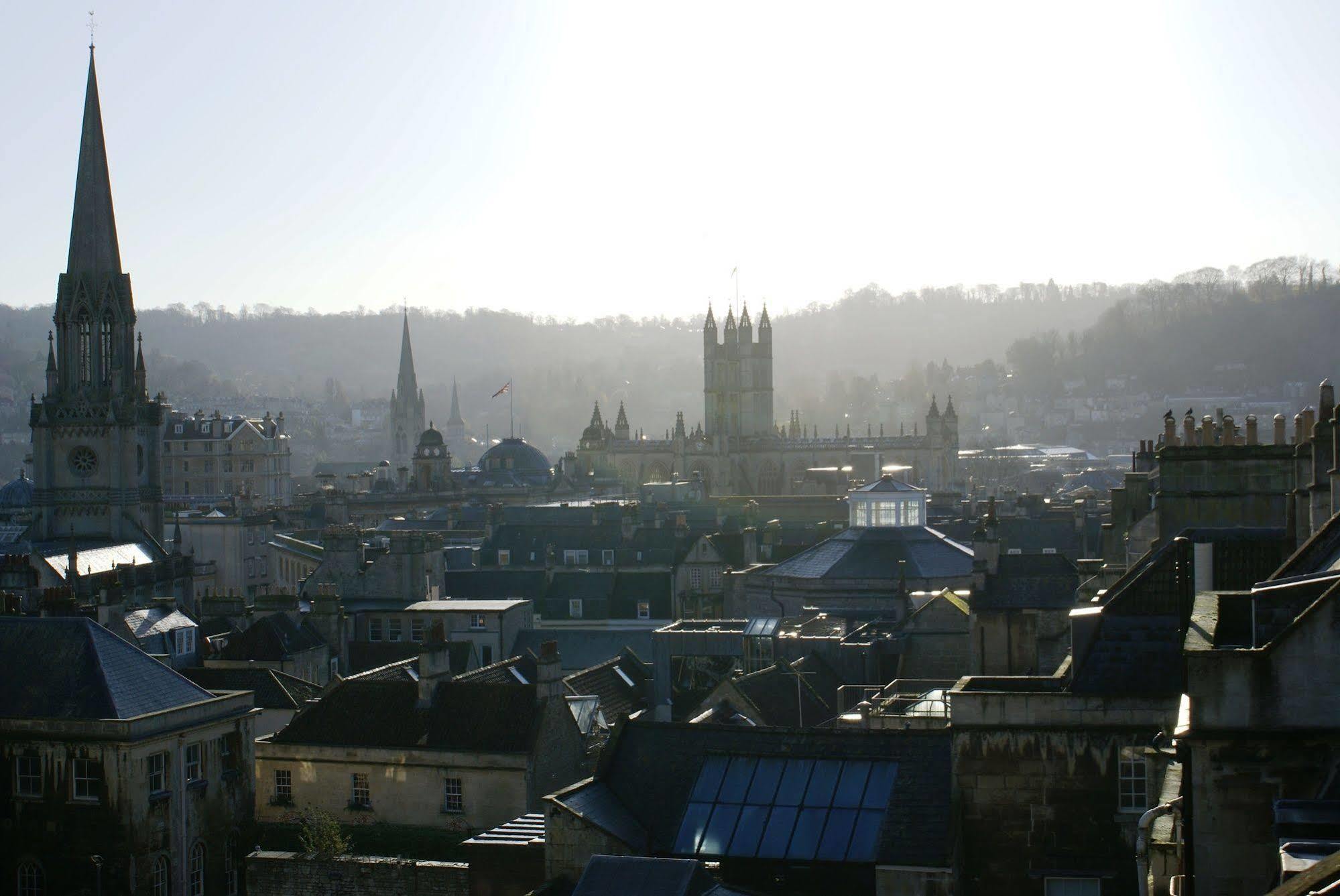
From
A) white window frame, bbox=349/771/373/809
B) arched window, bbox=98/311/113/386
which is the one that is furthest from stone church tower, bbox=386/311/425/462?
white window frame, bbox=349/771/373/809

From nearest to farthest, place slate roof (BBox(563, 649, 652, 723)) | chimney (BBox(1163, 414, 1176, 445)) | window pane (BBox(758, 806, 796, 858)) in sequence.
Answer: window pane (BBox(758, 806, 796, 858))
chimney (BBox(1163, 414, 1176, 445))
slate roof (BBox(563, 649, 652, 723))

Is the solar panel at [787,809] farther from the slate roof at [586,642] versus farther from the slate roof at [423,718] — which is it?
the slate roof at [586,642]

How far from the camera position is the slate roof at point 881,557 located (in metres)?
50.5

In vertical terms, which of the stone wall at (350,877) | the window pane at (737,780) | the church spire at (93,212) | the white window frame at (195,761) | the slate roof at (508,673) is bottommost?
the stone wall at (350,877)

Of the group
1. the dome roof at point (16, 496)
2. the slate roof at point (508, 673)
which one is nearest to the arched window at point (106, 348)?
the dome roof at point (16, 496)

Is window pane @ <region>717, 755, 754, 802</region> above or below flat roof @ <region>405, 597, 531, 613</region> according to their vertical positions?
above

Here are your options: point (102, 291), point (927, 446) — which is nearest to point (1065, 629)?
point (102, 291)

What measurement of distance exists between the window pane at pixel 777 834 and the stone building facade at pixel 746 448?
99500mm

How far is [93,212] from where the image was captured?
6744cm

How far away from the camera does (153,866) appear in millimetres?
28016

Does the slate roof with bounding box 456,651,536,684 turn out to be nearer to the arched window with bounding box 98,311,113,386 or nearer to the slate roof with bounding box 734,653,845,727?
the slate roof with bounding box 734,653,845,727

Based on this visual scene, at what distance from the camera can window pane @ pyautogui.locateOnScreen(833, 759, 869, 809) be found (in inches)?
762

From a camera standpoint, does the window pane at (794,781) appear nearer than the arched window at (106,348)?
Yes

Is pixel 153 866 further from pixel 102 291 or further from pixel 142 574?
pixel 102 291
